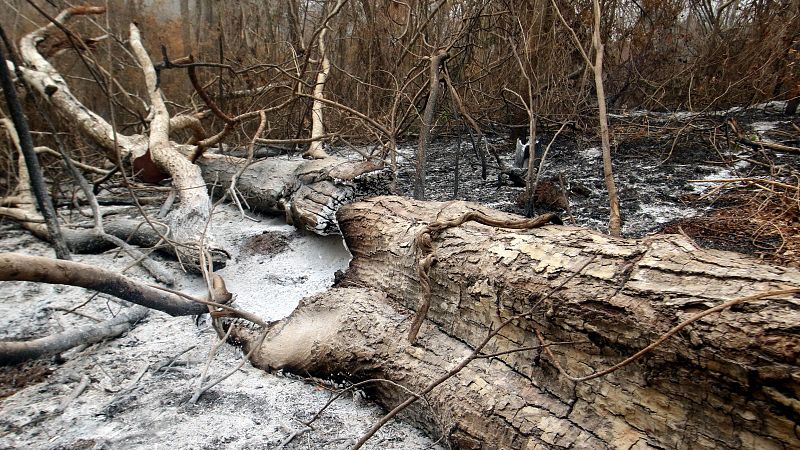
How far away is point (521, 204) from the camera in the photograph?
313 centimetres

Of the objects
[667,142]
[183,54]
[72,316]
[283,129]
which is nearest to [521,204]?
[667,142]

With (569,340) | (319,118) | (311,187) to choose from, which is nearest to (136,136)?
(319,118)

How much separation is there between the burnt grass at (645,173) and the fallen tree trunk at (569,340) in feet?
3.55

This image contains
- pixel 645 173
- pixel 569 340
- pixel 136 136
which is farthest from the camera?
pixel 136 136

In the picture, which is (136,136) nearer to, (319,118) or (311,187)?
(319,118)

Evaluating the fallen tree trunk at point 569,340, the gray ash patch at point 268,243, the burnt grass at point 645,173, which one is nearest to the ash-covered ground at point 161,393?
the fallen tree trunk at point 569,340

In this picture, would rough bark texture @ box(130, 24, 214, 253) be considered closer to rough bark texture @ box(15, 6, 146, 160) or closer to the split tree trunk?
the split tree trunk

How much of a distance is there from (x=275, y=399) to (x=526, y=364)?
37.3 inches

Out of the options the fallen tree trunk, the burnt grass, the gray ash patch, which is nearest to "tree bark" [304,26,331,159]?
the burnt grass

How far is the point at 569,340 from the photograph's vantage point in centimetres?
139

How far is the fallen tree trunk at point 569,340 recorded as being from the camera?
41.8 inches

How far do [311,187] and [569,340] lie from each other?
2067 millimetres

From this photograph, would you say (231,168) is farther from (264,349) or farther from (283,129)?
(264,349)

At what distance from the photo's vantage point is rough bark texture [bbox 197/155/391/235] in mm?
2861
